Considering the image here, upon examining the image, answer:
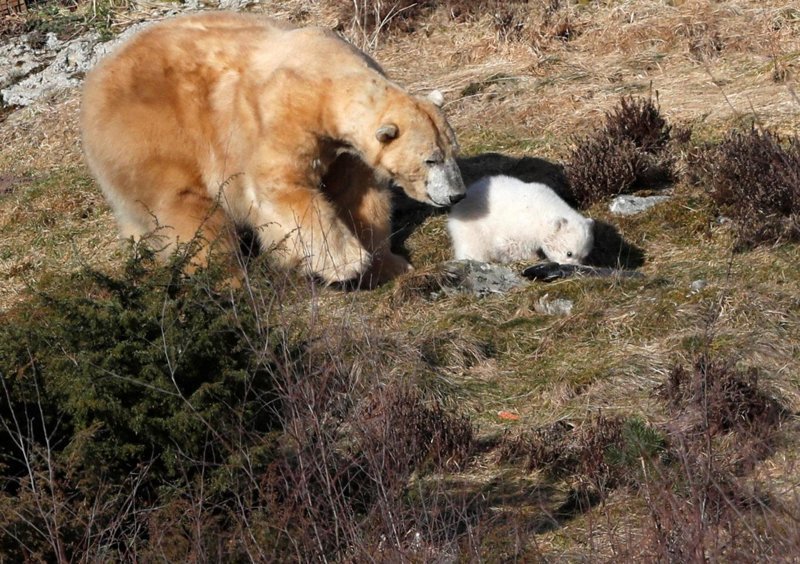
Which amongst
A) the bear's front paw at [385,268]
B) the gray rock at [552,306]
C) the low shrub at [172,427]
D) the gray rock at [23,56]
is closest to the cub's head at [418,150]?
the bear's front paw at [385,268]

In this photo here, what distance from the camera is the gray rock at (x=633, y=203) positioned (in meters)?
7.89

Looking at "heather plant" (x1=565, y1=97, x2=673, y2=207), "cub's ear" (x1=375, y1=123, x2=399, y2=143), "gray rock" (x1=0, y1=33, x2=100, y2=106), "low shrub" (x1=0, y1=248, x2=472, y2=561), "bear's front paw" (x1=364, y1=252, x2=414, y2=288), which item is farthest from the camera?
"gray rock" (x1=0, y1=33, x2=100, y2=106)

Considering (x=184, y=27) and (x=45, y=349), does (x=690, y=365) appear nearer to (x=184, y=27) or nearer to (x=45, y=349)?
(x=45, y=349)

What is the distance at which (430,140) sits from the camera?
6898 millimetres

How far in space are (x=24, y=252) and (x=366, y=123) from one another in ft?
12.5

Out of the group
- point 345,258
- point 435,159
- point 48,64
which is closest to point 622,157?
point 435,159

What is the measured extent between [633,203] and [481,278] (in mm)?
1474

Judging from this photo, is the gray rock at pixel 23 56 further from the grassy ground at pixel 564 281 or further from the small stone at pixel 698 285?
the small stone at pixel 698 285

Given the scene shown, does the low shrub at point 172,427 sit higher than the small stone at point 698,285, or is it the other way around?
the low shrub at point 172,427

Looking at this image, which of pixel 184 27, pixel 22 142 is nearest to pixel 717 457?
pixel 184 27

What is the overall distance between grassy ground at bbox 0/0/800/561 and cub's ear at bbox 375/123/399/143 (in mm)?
921

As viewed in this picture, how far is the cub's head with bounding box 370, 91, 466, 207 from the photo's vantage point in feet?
22.4

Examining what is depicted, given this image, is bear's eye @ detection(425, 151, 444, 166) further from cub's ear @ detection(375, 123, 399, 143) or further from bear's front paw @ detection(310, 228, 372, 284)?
bear's front paw @ detection(310, 228, 372, 284)

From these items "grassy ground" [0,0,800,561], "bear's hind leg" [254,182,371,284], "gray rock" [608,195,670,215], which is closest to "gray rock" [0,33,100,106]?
"grassy ground" [0,0,800,561]
